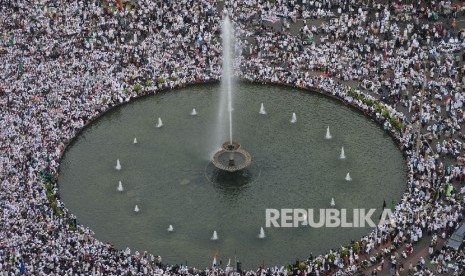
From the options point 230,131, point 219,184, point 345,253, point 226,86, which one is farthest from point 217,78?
point 345,253

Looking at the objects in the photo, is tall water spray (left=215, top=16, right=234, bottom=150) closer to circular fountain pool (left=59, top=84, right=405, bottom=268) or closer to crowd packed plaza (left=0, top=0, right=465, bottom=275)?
circular fountain pool (left=59, top=84, right=405, bottom=268)

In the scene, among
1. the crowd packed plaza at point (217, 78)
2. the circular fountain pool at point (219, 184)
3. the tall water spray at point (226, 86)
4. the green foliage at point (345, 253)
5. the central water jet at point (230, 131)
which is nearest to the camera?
the green foliage at point (345, 253)


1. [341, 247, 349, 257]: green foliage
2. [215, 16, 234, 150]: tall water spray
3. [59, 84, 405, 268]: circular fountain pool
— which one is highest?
[215, 16, 234, 150]: tall water spray

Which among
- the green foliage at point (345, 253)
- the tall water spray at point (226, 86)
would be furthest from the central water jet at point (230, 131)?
the green foliage at point (345, 253)

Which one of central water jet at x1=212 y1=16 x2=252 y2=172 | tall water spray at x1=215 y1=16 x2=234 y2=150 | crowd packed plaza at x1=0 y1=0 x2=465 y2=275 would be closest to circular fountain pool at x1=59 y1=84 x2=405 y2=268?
tall water spray at x1=215 y1=16 x2=234 y2=150

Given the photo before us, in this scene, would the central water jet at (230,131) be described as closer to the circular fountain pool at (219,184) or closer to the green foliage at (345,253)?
the circular fountain pool at (219,184)

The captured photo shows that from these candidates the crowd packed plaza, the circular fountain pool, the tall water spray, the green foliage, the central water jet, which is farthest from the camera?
the tall water spray
